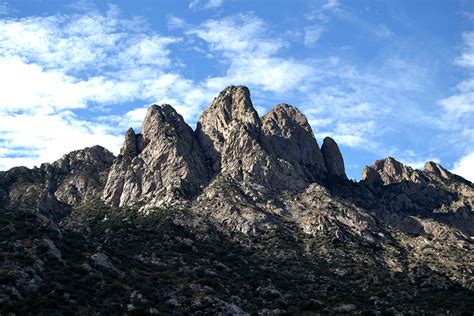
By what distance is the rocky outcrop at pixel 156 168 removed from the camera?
167125mm

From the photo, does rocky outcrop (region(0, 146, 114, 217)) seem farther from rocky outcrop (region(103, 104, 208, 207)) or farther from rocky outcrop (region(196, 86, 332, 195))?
rocky outcrop (region(196, 86, 332, 195))

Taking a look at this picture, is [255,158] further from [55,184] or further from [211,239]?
[55,184]

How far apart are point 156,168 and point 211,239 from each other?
167 ft

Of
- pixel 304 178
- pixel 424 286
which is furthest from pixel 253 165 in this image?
pixel 424 286

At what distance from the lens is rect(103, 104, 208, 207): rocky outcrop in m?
167

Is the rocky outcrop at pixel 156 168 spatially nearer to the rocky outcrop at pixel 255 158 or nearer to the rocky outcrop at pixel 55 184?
the rocky outcrop at pixel 255 158

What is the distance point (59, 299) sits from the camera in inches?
2386

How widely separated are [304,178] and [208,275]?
88.4 metres

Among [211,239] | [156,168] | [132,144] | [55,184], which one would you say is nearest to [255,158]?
[156,168]

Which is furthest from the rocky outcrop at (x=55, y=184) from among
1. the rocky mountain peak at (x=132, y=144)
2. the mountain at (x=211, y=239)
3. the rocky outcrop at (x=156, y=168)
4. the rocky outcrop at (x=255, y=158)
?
the rocky outcrop at (x=255, y=158)

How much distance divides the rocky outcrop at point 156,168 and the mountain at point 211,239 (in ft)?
1.60

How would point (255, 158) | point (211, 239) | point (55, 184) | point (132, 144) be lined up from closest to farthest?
point (211, 239) < point (255, 158) < point (55, 184) < point (132, 144)

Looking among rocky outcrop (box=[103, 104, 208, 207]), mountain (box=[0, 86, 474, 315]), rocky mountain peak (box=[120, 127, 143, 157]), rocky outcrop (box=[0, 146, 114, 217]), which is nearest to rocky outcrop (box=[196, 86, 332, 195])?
mountain (box=[0, 86, 474, 315])

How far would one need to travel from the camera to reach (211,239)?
5271 inches
